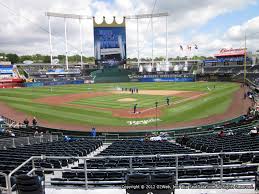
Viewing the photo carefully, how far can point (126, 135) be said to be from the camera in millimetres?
24875

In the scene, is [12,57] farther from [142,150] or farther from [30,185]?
[30,185]

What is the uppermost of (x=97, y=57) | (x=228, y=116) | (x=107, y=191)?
(x=97, y=57)

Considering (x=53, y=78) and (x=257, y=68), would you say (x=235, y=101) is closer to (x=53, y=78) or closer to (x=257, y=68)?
(x=257, y=68)

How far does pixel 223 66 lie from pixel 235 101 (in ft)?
233

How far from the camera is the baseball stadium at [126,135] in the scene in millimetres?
7207

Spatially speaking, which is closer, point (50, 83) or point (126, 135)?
point (126, 135)

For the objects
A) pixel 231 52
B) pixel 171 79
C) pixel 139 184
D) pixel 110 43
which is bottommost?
pixel 139 184

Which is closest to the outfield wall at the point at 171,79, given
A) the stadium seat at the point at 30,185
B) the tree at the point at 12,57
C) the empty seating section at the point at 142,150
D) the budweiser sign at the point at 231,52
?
the budweiser sign at the point at 231,52

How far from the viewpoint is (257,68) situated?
97125 millimetres

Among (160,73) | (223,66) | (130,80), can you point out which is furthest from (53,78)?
(223,66)

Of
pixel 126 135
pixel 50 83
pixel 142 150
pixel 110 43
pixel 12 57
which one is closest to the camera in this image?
pixel 142 150

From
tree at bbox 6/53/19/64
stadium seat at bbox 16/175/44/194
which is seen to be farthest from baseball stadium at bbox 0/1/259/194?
tree at bbox 6/53/19/64

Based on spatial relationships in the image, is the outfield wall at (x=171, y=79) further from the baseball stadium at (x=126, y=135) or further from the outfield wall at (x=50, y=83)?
the outfield wall at (x=50, y=83)

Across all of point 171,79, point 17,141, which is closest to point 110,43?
point 171,79
